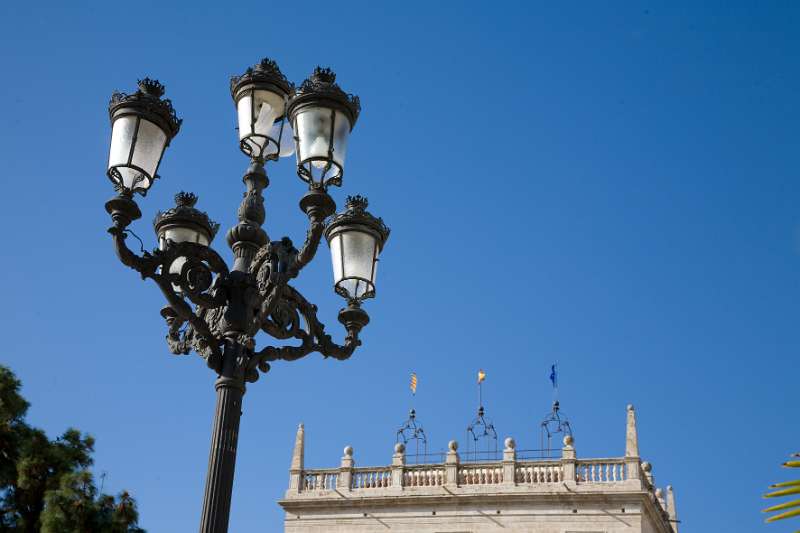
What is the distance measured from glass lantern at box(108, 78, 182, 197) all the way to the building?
2086 centimetres

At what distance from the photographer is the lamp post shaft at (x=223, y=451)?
6012 mm

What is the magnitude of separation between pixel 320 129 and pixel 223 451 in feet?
7.62

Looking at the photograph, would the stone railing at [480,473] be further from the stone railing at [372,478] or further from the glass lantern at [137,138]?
the glass lantern at [137,138]

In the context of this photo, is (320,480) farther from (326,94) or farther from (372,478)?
(326,94)

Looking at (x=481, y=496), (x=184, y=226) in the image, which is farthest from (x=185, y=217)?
(x=481, y=496)

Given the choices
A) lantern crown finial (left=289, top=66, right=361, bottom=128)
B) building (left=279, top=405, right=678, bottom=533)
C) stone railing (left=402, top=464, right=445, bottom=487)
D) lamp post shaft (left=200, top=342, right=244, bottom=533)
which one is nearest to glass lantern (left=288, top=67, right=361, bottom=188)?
lantern crown finial (left=289, top=66, right=361, bottom=128)

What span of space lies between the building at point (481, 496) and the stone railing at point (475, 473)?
1.1 inches

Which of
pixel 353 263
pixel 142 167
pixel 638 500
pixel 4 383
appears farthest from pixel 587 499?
pixel 142 167

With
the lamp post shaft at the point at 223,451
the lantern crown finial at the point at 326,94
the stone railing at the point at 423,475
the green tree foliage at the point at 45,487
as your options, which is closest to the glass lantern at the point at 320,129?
the lantern crown finial at the point at 326,94

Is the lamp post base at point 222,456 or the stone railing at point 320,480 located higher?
the stone railing at point 320,480

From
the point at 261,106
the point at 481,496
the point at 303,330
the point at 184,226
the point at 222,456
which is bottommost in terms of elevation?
the point at 222,456

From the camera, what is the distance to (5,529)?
44.2 feet

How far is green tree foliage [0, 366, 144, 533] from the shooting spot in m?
13.5

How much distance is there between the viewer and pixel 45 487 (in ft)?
46.4
